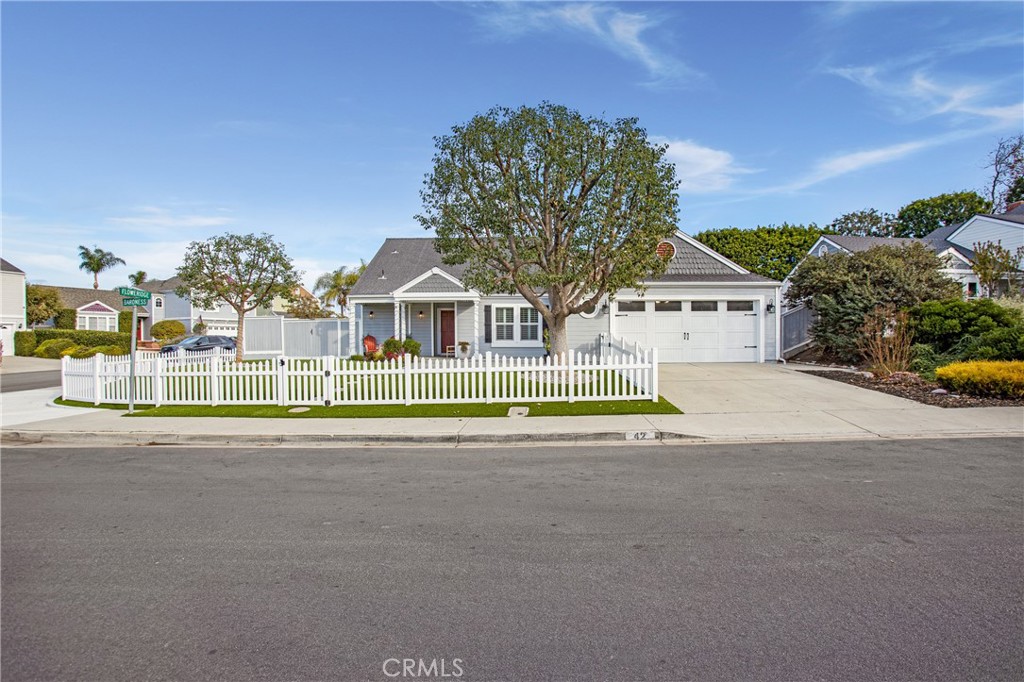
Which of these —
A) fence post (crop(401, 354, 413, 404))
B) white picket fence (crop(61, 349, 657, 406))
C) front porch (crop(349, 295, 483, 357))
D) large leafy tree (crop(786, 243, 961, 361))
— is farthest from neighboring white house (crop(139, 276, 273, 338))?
large leafy tree (crop(786, 243, 961, 361))

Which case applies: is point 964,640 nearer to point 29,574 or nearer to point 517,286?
point 29,574

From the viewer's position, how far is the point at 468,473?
7.03 m

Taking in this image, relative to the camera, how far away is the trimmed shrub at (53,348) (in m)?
32.5

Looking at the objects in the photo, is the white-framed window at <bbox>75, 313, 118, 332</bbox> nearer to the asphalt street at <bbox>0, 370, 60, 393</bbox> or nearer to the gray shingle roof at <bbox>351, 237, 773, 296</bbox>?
the asphalt street at <bbox>0, 370, 60, 393</bbox>

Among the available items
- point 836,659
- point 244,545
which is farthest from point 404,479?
point 836,659

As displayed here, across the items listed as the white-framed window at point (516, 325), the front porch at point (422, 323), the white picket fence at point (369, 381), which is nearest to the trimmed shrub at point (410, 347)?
the front porch at point (422, 323)

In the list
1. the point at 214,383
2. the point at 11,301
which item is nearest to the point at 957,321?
the point at 214,383

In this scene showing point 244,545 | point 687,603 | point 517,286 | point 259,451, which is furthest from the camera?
point 517,286

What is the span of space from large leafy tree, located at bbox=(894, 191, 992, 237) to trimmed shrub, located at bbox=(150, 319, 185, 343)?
192 feet

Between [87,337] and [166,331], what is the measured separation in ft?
18.1

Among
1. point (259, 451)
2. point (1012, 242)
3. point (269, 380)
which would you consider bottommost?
point (259, 451)

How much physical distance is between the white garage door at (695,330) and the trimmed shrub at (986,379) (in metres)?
8.43

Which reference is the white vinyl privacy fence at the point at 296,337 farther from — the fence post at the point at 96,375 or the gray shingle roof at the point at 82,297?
the gray shingle roof at the point at 82,297

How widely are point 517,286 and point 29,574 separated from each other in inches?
437
